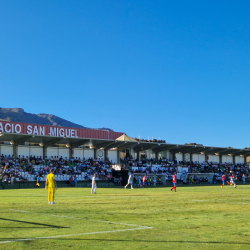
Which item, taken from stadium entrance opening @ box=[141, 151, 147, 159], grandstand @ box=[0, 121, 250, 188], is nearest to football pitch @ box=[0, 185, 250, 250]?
grandstand @ box=[0, 121, 250, 188]

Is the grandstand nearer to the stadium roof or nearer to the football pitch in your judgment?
the stadium roof

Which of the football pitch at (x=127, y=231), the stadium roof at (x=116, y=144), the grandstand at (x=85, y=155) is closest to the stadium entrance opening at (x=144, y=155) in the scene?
the grandstand at (x=85, y=155)

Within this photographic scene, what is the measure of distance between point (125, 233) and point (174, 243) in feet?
5.79

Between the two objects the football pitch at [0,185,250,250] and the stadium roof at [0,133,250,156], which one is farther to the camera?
the stadium roof at [0,133,250,156]

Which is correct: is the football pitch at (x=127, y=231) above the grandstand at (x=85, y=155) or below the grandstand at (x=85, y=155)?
below

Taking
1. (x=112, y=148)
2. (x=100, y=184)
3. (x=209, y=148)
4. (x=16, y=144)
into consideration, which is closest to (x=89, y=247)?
(x=100, y=184)

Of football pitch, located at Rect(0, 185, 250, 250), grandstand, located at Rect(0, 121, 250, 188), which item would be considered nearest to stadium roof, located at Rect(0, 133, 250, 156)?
grandstand, located at Rect(0, 121, 250, 188)

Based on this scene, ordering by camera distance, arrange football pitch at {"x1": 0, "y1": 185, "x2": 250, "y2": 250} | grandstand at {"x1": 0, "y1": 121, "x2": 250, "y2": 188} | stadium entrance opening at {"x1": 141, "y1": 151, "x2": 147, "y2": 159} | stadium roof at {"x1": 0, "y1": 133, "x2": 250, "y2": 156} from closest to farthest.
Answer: football pitch at {"x1": 0, "y1": 185, "x2": 250, "y2": 250} → grandstand at {"x1": 0, "y1": 121, "x2": 250, "y2": 188} → stadium roof at {"x1": 0, "y1": 133, "x2": 250, "y2": 156} → stadium entrance opening at {"x1": 141, "y1": 151, "x2": 147, "y2": 159}

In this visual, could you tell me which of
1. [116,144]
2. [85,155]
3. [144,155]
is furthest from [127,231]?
[144,155]

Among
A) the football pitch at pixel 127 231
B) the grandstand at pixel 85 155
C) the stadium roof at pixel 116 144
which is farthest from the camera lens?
the stadium roof at pixel 116 144

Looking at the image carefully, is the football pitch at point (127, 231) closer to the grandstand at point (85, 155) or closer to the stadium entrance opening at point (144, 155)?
the grandstand at point (85, 155)

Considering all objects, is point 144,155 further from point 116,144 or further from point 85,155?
point 85,155

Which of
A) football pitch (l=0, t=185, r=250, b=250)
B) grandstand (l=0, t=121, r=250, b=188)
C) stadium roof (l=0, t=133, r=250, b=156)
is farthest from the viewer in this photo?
stadium roof (l=0, t=133, r=250, b=156)

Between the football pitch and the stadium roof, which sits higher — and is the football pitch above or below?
below
